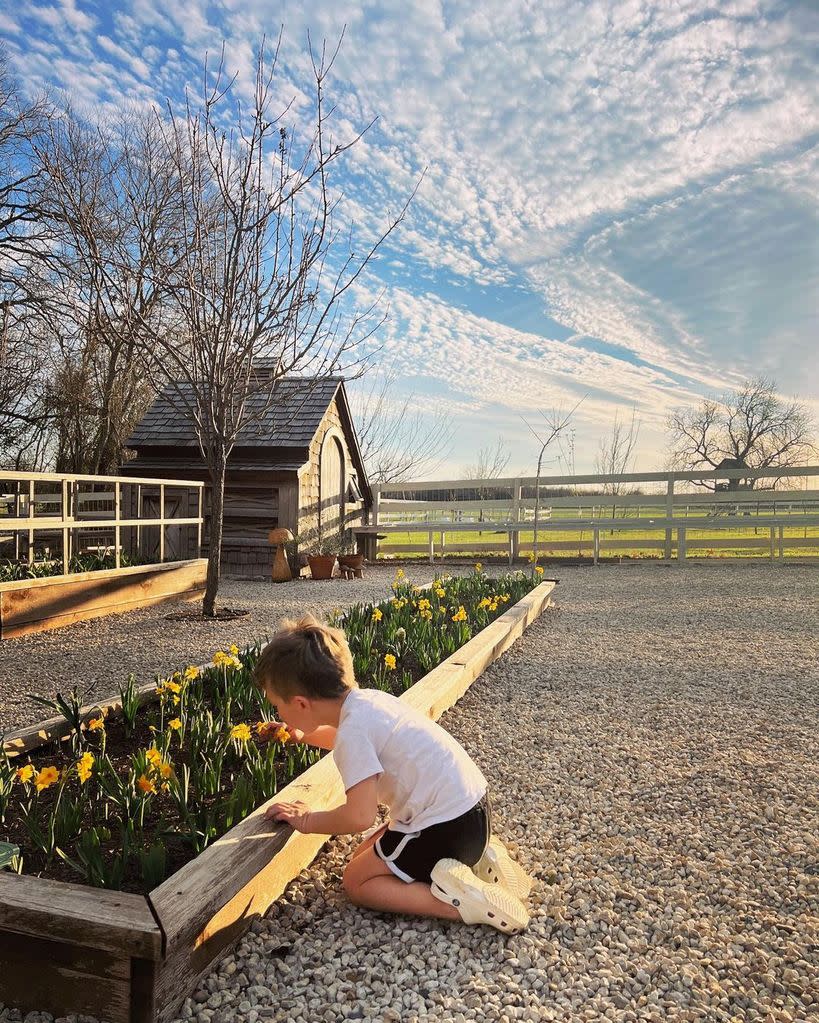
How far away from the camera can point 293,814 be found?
2348mm

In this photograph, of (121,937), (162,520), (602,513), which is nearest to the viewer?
(121,937)

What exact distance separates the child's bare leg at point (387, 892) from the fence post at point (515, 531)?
12.6 metres

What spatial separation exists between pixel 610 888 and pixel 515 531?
12.3m

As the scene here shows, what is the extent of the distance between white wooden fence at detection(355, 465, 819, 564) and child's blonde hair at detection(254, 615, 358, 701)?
12363 millimetres

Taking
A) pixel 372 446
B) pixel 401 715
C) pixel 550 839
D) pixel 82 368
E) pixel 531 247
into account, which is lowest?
pixel 550 839

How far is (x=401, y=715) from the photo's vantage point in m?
2.29

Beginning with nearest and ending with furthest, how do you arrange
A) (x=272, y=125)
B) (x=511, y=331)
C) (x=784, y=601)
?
(x=272, y=125) < (x=784, y=601) < (x=511, y=331)

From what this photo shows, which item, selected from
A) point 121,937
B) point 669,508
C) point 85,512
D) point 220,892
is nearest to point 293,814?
point 220,892

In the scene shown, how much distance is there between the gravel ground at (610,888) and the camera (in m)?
1.92

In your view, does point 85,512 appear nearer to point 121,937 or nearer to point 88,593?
point 88,593

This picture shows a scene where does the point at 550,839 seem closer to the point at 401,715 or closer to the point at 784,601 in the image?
the point at 401,715

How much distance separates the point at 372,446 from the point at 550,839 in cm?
1952

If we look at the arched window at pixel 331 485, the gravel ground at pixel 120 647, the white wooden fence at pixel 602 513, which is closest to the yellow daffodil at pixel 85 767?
the gravel ground at pixel 120 647

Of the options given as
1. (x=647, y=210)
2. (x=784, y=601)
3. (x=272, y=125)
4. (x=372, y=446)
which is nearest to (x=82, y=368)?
(x=372, y=446)
